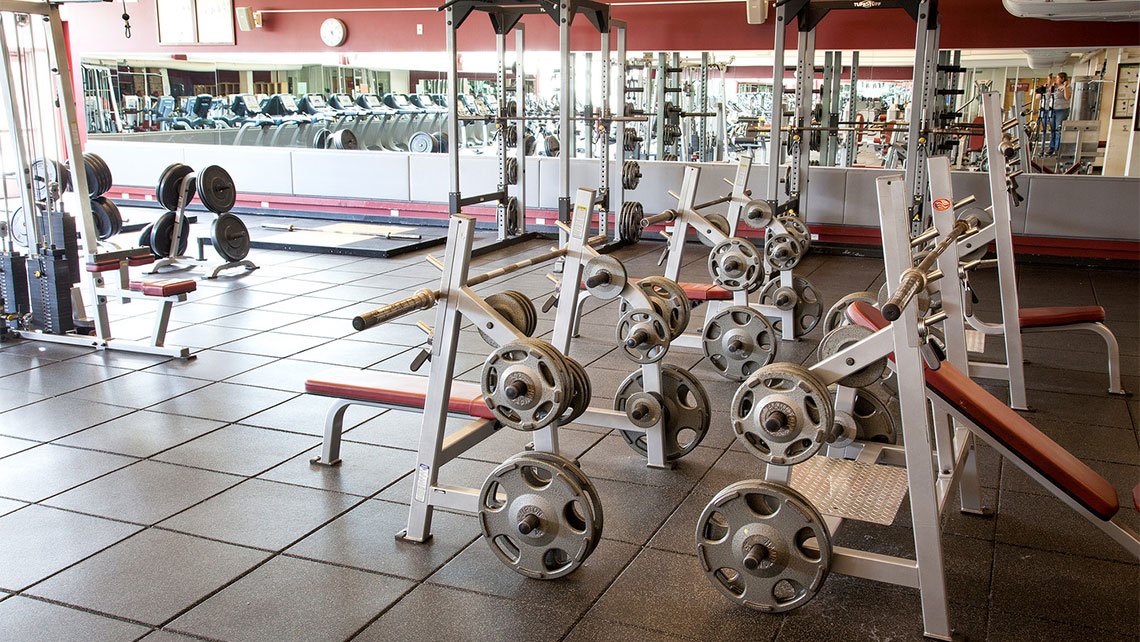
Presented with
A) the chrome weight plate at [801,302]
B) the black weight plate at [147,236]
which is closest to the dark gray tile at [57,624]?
the chrome weight plate at [801,302]

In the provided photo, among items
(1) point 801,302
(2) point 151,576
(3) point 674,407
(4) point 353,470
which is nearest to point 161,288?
(4) point 353,470

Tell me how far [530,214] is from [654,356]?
5862mm

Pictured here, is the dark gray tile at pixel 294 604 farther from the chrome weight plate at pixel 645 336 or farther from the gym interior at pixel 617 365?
the chrome weight plate at pixel 645 336

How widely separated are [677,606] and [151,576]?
137 centimetres

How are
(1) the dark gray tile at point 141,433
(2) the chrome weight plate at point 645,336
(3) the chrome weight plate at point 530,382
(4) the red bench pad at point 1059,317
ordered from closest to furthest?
(3) the chrome weight plate at point 530,382, (2) the chrome weight plate at point 645,336, (1) the dark gray tile at point 141,433, (4) the red bench pad at point 1059,317

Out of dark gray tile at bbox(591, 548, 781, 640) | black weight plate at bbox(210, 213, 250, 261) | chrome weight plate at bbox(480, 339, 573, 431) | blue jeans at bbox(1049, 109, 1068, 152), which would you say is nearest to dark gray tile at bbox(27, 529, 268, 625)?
chrome weight plate at bbox(480, 339, 573, 431)

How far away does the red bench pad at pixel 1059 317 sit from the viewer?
13.3 ft

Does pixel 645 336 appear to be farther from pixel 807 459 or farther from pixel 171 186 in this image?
pixel 171 186

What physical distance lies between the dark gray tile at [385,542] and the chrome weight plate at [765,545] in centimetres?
75

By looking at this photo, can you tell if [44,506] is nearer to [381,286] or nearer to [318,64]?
[381,286]

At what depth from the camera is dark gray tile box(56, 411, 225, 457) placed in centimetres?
335

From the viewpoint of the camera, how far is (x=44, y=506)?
9.39 feet

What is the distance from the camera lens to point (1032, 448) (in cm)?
213

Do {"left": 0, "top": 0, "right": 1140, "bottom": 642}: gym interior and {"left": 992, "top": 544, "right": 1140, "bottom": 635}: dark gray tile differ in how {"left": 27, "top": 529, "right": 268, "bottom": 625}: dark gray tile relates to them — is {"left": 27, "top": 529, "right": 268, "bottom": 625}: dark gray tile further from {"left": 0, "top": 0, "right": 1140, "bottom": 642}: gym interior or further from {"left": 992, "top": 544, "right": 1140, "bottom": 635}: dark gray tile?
{"left": 992, "top": 544, "right": 1140, "bottom": 635}: dark gray tile
